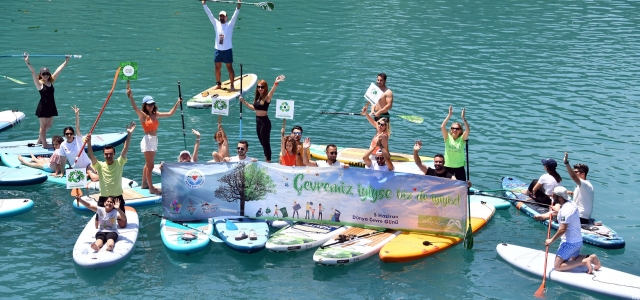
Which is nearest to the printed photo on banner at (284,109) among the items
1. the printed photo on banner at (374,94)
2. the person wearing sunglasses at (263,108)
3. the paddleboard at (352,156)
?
the person wearing sunglasses at (263,108)

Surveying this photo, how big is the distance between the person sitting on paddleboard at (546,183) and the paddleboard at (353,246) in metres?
3.78

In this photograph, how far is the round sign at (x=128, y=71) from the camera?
1898 centimetres

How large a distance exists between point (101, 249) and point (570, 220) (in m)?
9.13

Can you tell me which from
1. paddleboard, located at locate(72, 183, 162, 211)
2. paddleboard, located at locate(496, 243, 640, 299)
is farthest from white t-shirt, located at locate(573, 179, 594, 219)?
paddleboard, located at locate(72, 183, 162, 211)

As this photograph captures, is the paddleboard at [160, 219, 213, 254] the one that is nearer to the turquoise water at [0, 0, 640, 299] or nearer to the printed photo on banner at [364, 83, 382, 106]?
the turquoise water at [0, 0, 640, 299]

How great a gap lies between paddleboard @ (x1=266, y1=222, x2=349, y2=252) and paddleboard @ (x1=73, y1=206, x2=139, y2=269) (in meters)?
2.87

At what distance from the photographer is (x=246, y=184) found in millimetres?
17281

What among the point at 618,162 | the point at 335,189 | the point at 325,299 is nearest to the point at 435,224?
the point at 335,189

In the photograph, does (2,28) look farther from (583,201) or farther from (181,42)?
(583,201)

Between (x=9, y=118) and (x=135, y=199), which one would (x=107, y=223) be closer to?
(x=135, y=199)

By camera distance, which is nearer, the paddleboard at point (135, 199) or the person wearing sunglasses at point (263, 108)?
the paddleboard at point (135, 199)

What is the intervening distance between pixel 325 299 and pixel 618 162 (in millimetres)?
11205

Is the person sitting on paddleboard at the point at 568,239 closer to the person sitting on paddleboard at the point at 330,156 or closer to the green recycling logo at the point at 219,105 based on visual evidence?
the person sitting on paddleboard at the point at 330,156

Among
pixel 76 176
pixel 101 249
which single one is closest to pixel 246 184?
pixel 101 249
